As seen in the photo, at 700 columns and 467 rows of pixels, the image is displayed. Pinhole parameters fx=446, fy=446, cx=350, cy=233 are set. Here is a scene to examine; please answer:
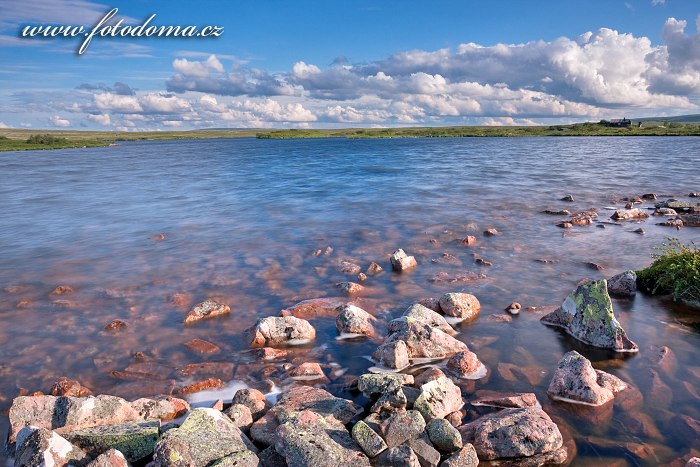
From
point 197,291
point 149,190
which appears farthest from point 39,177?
point 197,291

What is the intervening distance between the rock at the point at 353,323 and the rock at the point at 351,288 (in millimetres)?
2288

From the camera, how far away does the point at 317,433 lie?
6168mm

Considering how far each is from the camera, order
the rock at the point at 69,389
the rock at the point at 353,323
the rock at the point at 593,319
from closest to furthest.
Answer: the rock at the point at 69,389, the rock at the point at 593,319, the rock at the point at 353,323

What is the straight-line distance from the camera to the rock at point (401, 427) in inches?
248

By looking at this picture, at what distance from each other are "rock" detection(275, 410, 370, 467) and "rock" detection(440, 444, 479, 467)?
111 cm

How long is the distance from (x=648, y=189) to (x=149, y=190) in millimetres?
41327

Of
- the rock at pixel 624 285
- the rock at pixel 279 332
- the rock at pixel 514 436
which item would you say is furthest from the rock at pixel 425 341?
the rock at pixel 624 285

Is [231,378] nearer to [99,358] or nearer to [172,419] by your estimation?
[172,419]

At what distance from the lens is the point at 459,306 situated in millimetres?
11211

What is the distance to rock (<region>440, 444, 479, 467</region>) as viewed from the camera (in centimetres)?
594

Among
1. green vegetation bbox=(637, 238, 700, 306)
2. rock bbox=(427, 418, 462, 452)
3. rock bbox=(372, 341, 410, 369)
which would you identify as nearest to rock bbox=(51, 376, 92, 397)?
rock bbox=(372, 341, 410, 369)

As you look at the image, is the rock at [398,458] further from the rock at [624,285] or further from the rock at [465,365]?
the rock at [624,285]

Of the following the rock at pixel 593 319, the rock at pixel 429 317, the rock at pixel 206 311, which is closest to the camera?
the rock at pixel 593 319

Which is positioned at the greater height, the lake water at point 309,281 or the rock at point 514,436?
the rock at point 514,436
